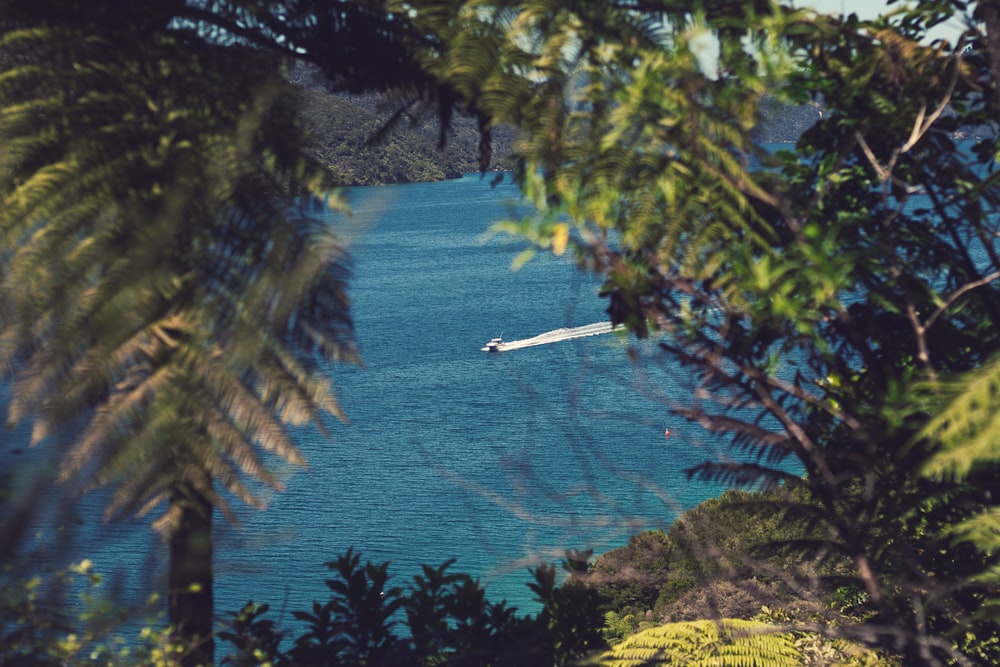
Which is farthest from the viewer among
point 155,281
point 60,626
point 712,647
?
point 712,647

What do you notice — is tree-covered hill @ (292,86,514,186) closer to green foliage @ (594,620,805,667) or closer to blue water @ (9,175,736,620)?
green foliage @ (594,620,805,667)

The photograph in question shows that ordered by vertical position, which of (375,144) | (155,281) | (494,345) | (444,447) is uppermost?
(375,144)

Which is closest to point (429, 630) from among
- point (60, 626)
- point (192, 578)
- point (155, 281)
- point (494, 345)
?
point (192, 578)

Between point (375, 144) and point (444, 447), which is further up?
point (375, 144)

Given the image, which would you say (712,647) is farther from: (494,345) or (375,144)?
(494,345)

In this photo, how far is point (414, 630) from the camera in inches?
160

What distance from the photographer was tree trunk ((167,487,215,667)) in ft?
11.2

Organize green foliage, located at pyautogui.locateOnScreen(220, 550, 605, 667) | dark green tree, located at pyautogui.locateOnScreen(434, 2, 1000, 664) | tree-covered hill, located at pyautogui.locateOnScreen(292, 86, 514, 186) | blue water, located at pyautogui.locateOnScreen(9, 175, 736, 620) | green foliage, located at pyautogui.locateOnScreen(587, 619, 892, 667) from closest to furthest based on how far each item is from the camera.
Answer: dark green tree, located at pyautogui.locateOnScreen(434, 2, 1000, 664)
green foliage, located at pyautogui.locateOnScreen(220, 550, 605, 667)
tree-covered hill, located at pyautogui.locateOnScreen(292, 86, 514, 186)
green foliage, located at pyautogui.locateOnScreen(587, 619, 892, 667)
blue water, located at pyautogui.locateOnScreen(9, 175, 736, 620)

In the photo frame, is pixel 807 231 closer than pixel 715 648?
Yes

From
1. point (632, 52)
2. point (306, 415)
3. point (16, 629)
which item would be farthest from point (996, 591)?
point (16, 629)

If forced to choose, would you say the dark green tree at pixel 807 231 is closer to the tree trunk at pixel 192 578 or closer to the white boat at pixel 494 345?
the tree trunk at pixel 192 578

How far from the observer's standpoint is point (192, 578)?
3.48 metres

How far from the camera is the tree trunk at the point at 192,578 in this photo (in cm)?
341

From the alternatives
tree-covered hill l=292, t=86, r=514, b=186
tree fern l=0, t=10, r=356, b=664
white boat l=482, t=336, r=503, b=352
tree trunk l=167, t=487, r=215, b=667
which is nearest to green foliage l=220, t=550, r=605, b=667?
tree trunk l=167, t=487, r=215, b=667
